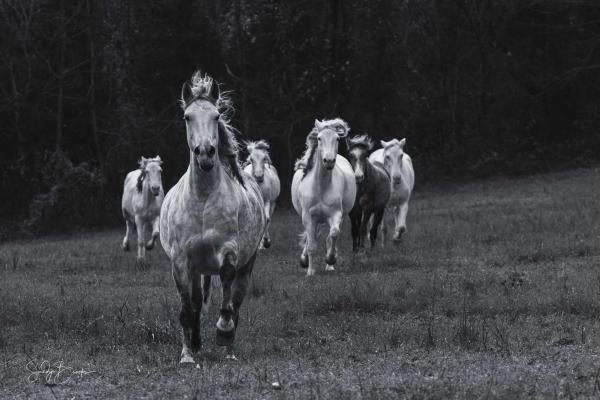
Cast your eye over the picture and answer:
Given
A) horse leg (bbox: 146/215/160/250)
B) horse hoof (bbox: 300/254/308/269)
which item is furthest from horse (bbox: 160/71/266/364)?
horse leg (bbox: 146/215/160/250)

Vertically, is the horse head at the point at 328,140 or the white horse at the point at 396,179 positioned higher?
the horse head at the point at 328,140

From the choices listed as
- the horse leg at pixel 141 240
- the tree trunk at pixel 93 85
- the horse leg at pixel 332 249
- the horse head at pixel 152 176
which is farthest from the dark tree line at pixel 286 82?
the horse leg at pixel 332 249

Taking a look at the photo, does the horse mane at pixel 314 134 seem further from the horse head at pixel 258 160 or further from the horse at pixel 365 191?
the horse head at pixel 258 160

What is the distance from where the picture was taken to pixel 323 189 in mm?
15859

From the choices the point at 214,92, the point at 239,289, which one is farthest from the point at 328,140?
the point at 214,92

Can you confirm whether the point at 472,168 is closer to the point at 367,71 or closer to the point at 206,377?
the point at 367,71

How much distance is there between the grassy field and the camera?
746cm

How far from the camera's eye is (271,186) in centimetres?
2212

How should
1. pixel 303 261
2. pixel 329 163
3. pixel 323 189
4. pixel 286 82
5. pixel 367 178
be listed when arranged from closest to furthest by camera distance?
1. pixel 329 163
2. pixel 303 261
3. pixel 323 189
4. pixel 367 178
5. pixel 286 82

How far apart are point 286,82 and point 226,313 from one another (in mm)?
27907

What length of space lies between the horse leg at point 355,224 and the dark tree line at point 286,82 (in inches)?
576

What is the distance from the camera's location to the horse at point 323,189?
15.2 meters

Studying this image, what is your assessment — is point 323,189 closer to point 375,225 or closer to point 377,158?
point 375,225

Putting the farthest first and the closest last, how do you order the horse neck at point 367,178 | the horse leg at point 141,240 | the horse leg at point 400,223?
the horse leg at point 141,240 → the horse leg at point 400,223 → the horse neck at point 367,178
